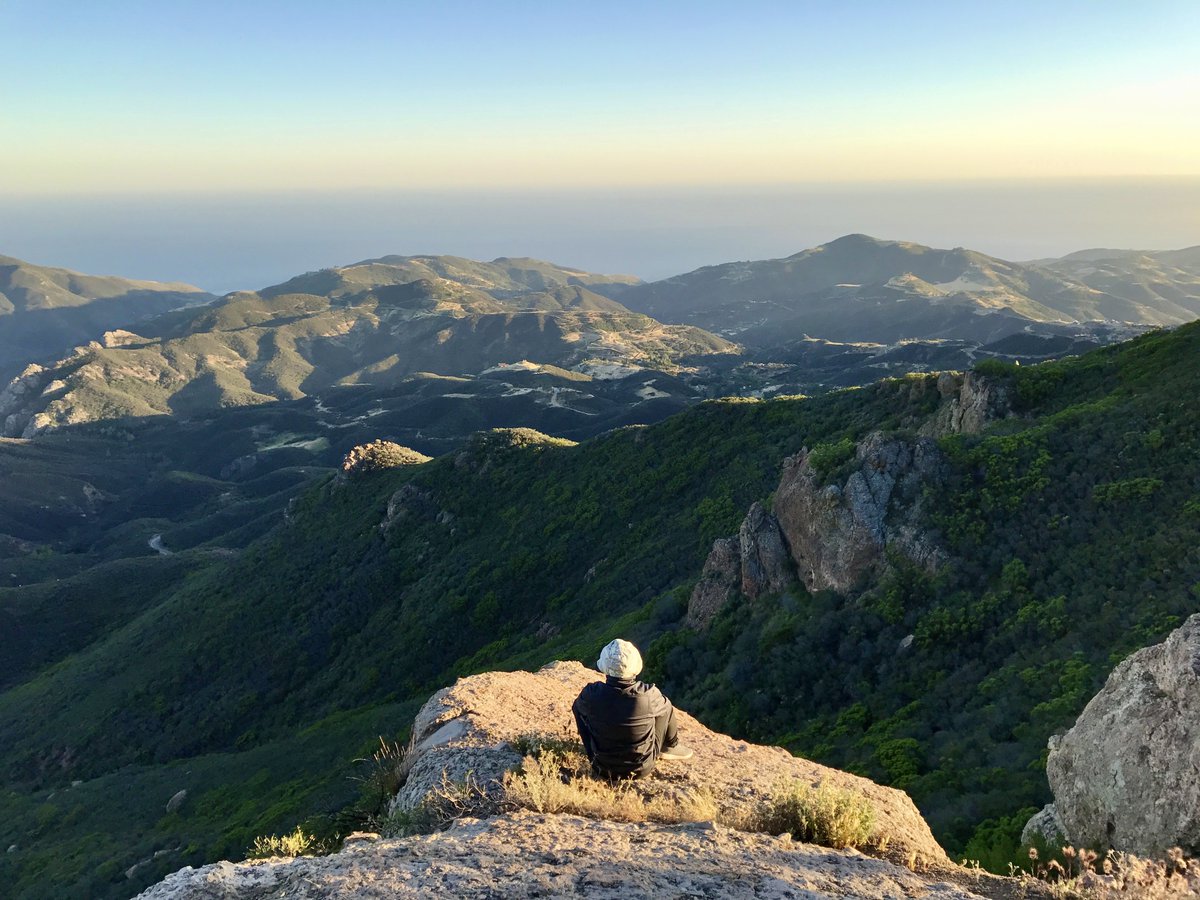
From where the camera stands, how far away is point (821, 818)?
6.50 meters

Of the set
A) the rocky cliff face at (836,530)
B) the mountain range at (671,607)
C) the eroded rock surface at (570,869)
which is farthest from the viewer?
the rocky cliff face at (836,530)

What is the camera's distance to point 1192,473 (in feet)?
54.4

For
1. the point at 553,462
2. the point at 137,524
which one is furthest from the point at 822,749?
the point at 137,524

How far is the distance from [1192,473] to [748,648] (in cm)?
1188

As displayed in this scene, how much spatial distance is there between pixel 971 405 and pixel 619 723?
2549 cm

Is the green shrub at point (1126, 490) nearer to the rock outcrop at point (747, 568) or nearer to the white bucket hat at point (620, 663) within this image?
the rock outcrop at point (747, 568)

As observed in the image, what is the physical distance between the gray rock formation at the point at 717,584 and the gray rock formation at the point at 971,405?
1060 centimetres

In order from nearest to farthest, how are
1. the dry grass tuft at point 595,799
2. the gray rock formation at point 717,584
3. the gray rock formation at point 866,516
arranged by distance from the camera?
the dry grass tuft at point 595,799
the gray rock formation at point 866,516
the gray rock formation at point 717,584

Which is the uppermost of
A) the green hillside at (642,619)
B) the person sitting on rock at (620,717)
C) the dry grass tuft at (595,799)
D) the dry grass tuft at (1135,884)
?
the dry grass tuft at (1135,884)

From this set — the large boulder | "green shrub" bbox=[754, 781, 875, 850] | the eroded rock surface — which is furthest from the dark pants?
"green shrub" bbox=[754, 781, 875, 850]

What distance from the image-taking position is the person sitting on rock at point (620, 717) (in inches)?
283

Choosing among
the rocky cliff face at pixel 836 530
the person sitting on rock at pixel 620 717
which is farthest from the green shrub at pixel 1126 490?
the person sitting on rock at pixel 620 717

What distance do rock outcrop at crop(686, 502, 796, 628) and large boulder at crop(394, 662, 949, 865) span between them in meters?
10.1

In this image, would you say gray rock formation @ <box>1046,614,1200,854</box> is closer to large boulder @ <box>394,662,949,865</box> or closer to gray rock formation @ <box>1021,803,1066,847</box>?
gray rock formation @ <box>1021,803,1066,847</box>
